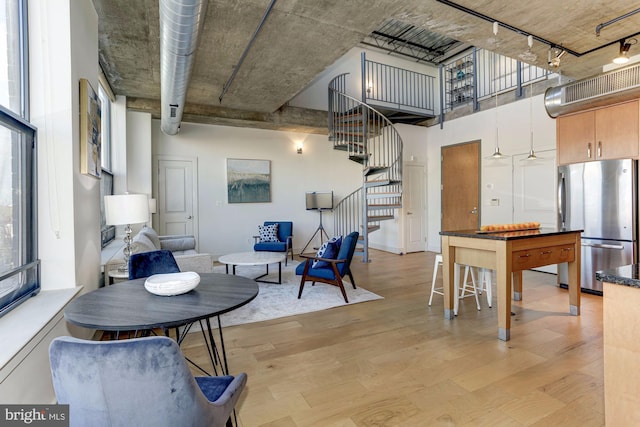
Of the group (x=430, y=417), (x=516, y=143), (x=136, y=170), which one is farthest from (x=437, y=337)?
(x=136, y=170)

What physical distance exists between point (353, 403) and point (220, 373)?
102cm

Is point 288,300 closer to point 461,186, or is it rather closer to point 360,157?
point 360,157

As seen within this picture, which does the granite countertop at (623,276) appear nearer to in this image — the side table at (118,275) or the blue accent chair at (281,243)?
the side table at (118,275)

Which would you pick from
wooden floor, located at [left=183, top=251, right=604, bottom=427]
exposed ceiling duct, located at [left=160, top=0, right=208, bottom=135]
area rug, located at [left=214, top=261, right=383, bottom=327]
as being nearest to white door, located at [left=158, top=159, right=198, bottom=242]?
exposed ceiling duct, located at [left=160, top=0, right=208, bottom=135]

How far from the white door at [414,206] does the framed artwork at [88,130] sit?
19.5ft

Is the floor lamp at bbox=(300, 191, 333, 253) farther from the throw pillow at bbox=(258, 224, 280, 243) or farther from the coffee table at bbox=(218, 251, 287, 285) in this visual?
the coffee table at bbox=(218, 251, 287, 285)

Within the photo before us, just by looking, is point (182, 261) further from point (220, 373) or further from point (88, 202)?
point (220, 373)

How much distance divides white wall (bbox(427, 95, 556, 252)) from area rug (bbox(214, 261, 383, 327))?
3.05m

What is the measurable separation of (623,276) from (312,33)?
335cm

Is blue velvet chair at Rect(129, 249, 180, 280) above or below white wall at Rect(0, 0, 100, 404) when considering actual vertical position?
below

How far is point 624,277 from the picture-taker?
1.36 meters

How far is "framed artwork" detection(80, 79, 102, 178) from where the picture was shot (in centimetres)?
235

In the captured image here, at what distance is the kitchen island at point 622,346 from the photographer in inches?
52.5

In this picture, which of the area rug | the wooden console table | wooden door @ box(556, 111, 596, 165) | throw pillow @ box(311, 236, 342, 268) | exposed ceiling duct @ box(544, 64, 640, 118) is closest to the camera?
the wooden console table
